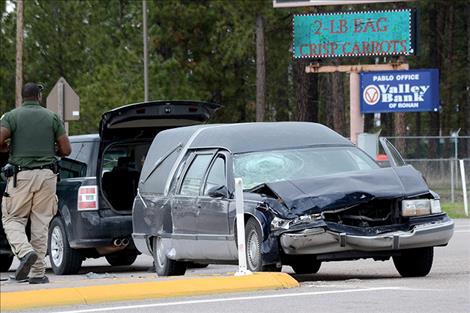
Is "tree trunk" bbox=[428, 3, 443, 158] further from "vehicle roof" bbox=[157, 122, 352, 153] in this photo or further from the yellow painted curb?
the yellow painted curb

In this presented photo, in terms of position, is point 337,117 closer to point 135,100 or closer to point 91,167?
point 135,100

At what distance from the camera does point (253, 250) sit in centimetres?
1399

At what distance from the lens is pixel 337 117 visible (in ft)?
165

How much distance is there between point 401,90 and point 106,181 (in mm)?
19112

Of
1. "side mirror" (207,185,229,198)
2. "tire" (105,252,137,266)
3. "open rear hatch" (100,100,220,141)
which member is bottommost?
"tire" (105,252,137,266)

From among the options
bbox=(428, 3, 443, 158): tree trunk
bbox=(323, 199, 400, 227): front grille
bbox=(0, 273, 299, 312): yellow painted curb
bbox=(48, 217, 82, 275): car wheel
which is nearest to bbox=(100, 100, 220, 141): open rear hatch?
bbox=(48, 217, 82, 275): car wheel

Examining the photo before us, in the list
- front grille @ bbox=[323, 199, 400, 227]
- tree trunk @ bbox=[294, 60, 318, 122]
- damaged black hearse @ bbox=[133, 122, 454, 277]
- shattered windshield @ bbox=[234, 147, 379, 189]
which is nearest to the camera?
damaged black hearse @ bbox=[133, 122, 454, 277]

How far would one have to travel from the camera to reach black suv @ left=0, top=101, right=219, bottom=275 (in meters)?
17.5

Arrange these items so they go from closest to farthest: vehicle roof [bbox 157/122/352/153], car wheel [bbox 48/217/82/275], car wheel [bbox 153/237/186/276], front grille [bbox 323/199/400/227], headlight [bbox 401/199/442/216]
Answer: front grille [bbox 323/199/400/227] < headlight [bbox 401/199/442/216] < vehicle roof [bbox 157/122/352/153] < car wheel [bbox 153/237/186/276] < car wheel [bbox 48/217/82/275]

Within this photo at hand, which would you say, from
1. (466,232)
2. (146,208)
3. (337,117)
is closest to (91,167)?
(146,208)

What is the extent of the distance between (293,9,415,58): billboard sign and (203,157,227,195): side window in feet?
67.1

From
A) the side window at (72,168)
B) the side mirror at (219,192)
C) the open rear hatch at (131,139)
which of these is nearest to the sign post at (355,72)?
the open rear hatch at (131,139)

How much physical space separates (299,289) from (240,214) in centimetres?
114

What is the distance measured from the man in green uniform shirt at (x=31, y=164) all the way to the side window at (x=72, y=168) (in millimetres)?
3997
